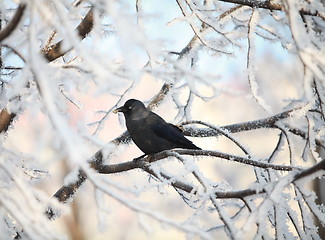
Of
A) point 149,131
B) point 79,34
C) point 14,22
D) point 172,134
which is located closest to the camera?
point 14,22

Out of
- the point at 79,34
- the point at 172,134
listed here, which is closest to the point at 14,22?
the point at 79,34

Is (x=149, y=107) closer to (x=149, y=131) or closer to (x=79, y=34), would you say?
(x=149, y=131)

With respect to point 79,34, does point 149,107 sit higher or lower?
higher

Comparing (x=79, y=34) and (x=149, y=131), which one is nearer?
(x=79, y=34)

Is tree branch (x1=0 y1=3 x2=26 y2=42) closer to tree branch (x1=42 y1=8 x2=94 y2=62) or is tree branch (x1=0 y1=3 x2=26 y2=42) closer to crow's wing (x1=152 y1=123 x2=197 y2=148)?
tree branch (x1=42 y1=8 x2=94 y2=62)

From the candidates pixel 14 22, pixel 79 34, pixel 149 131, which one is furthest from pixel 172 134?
pixel 14 22

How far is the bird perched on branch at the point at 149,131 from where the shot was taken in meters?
4.33

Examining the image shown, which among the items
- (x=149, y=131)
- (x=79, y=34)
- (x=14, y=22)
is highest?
(x=149, y=131)

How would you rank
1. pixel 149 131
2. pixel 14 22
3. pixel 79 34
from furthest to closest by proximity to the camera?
pixel 149 131
pixel 79 34
pixel 14 22

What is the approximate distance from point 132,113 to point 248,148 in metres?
1.43

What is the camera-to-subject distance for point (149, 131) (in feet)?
14.6

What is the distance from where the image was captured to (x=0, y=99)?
325cm

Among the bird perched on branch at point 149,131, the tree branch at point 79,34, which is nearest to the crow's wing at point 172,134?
the bird perched on branch at point 149,131

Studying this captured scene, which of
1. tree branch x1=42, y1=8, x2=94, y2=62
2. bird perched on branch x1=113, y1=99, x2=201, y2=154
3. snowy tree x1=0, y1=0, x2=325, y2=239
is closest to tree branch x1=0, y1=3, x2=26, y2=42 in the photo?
snowy tree x1=0, y1=0, x2=325, y2=239
